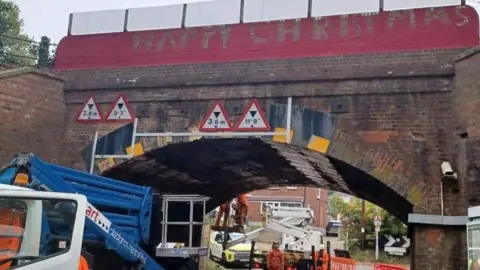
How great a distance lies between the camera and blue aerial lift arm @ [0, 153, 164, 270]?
24.1ft

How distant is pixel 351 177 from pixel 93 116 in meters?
6.13

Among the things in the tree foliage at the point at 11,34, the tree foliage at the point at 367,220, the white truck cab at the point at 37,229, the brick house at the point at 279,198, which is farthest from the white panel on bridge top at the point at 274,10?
the brick house at the point at 279,198

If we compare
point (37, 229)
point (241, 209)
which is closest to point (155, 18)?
point (37, 229)

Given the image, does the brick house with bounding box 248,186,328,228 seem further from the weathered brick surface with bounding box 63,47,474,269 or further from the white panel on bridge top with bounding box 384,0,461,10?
the white panel on bridge top with bounding box 384,0,461,10

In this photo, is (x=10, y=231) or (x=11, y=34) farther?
(x=11, y=34)

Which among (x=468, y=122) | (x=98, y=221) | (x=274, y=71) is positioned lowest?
(x=98, y=221)

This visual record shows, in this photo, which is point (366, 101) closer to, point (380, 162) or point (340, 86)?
point (340, 86)

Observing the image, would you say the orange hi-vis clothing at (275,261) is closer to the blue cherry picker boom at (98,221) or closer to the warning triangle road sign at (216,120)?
the blue cherry picker boom at (98,221)

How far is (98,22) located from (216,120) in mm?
4228

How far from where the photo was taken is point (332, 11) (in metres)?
11.5

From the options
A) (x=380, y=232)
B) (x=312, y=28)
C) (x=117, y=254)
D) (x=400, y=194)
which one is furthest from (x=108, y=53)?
(x=380, y=232)

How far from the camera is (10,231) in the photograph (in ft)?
15.7

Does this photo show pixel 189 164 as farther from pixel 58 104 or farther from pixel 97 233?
pixel 97 233

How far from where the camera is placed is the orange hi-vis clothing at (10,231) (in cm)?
471
